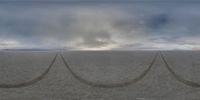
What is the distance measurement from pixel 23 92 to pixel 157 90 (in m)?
2.71

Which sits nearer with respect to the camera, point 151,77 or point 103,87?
point 103,87

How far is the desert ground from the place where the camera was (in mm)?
12242

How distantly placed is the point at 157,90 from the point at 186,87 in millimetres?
598

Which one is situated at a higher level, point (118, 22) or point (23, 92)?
point (118, 22)

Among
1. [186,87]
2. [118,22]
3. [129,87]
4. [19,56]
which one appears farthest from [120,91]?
[118,22]

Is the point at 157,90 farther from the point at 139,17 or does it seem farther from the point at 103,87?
the point at 139,17

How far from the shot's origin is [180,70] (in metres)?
15.1

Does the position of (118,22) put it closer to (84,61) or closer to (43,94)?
(84,61)

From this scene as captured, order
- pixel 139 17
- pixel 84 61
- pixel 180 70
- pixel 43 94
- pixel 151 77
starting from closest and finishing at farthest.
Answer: pixel 43 94 → pixel 151 77 → pixel 180 70 → pixel 84 61 → pixel 139 17

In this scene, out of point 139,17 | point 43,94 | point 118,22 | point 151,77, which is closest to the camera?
point 43,94

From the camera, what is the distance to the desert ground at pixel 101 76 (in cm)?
1224

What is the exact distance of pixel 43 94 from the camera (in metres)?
12.4

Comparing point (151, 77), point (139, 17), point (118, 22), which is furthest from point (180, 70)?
point (139, 17)

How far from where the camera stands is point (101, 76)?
14375 mm
